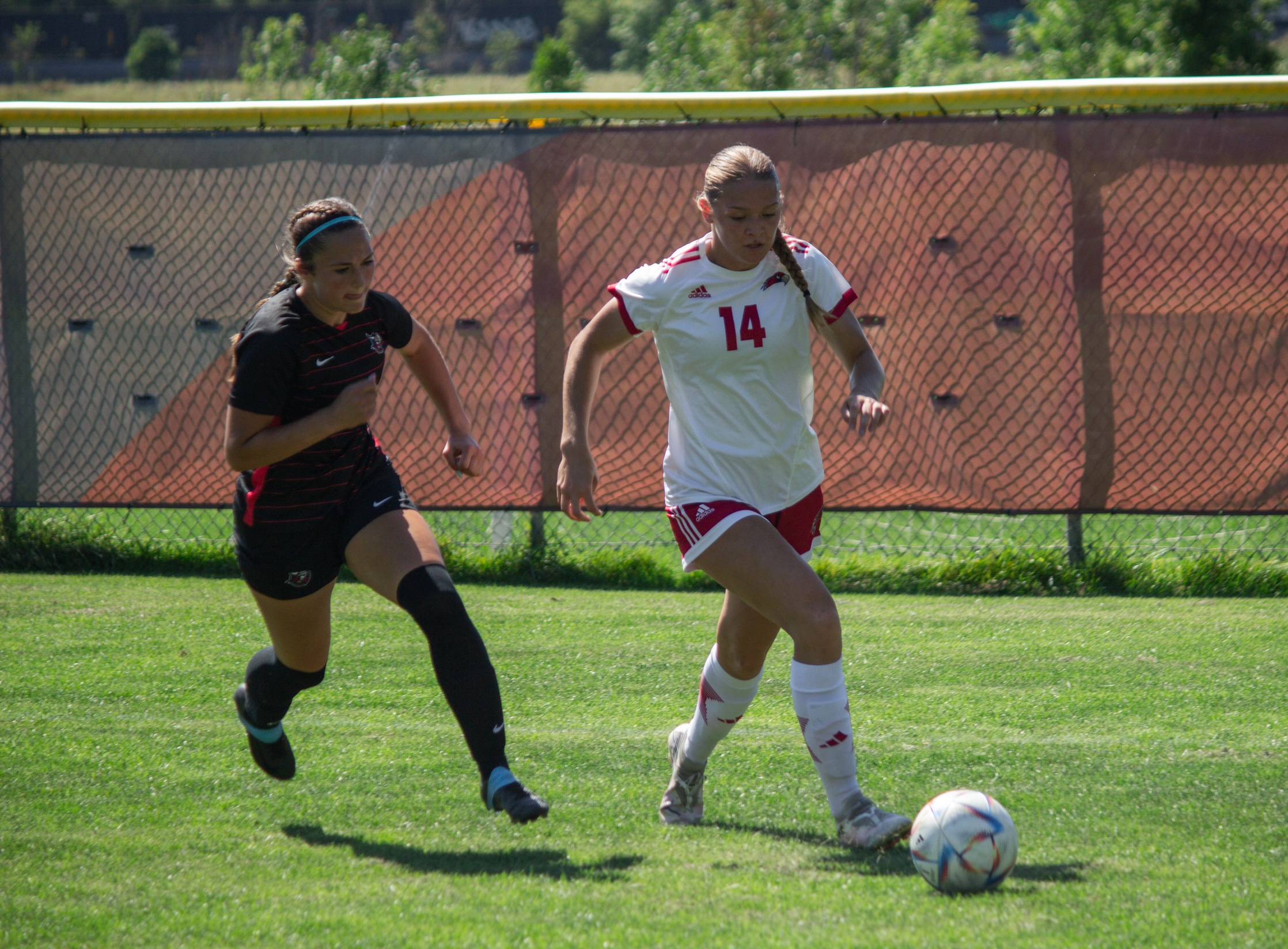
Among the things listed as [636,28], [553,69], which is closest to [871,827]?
[553,69]

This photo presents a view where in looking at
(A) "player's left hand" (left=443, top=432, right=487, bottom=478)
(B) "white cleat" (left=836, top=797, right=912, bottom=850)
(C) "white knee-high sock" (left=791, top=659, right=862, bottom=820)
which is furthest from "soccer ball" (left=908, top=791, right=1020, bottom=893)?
(A) "player's left hand" (left=443, top=432, right=487, bottom=478)

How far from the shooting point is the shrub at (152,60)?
226ft

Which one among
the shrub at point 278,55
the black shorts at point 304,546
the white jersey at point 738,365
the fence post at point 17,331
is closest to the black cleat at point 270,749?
the black shorts at point 304,546

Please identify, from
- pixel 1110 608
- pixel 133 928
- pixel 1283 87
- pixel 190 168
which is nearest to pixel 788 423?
pixel 133 928

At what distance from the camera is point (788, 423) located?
364 cm

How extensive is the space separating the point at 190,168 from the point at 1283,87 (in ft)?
19.3

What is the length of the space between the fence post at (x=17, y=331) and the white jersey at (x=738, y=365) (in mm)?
5158

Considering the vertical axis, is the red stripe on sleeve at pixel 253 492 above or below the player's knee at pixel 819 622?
above

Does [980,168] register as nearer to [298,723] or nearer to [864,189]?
[864,189]

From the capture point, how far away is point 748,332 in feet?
11.8

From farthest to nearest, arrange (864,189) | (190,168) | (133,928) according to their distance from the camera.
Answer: (190,168), (864,189), (133,928)

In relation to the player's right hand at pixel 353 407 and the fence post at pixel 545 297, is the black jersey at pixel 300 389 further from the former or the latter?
the fence post at pixel 545 297

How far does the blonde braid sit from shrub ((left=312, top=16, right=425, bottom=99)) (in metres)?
25.4

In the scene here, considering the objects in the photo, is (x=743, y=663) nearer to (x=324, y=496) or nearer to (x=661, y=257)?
(x=324, y=496)
